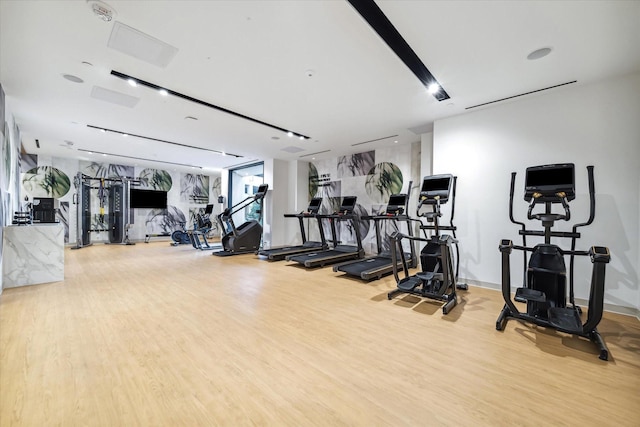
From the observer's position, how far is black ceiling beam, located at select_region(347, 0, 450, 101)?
2.34 m

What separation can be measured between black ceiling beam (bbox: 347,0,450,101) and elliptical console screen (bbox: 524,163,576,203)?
5.81ft

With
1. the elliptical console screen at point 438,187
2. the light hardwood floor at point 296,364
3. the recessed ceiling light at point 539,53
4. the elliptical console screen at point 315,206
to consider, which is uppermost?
the recessed ceiling light at point 539,53

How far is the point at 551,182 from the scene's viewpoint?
9.89ft

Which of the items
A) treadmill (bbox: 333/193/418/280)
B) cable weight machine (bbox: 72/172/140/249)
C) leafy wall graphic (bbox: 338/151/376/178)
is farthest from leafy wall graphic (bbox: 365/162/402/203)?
cable weight machine (bbox: 72/172/140/249)

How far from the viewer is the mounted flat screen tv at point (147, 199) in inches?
409

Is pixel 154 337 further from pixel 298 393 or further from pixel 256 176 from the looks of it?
pixel 256 176

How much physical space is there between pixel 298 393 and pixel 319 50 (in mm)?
3375

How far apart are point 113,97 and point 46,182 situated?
7630 millimetres

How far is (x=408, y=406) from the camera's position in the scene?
1.67 meters

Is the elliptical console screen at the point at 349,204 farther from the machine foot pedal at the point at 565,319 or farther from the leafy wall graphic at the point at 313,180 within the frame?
the machine foot pedal at the point at 565,319

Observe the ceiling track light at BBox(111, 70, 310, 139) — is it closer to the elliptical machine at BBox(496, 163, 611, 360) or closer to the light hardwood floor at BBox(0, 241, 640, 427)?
the light hardwood floor at BBox(0, 241, 640, 427)

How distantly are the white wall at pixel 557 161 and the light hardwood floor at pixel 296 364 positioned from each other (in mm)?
873

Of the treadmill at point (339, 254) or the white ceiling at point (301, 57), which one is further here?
the treadmill at point (339, 254)

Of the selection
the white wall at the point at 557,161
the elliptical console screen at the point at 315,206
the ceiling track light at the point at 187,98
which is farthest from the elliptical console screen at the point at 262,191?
the white wall at the point at 557,161
